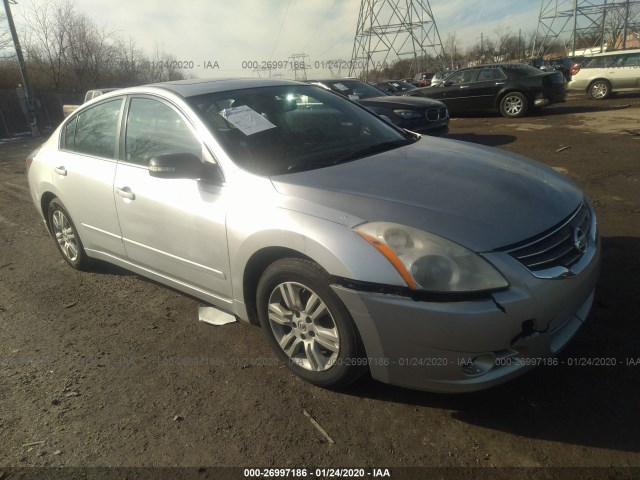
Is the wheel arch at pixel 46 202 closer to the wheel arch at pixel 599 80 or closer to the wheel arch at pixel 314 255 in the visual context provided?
the wheel arch at pixel 314 255

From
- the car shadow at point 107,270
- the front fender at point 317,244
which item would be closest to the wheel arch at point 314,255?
the front fender at point 317,244

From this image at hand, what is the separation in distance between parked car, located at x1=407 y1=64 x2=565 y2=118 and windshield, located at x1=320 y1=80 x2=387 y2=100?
13.7ft

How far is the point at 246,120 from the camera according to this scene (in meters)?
3.09

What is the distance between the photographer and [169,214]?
3.05 m

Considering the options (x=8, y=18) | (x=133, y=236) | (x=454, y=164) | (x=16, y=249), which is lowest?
(x=16, y=249)

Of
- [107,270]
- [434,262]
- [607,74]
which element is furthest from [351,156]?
[607,74]

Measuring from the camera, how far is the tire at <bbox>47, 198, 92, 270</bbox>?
4.25 metres

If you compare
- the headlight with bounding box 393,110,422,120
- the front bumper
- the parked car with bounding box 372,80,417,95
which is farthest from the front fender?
the parked car with bounding box 372,80,417,95

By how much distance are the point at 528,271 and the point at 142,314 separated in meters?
2.77

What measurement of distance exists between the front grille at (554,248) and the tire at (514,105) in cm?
1224

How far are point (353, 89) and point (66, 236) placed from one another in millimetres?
8142

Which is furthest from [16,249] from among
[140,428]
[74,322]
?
[140,428]

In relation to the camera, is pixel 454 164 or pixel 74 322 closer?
pixel 454 164

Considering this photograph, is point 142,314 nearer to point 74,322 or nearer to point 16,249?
point 74,322
